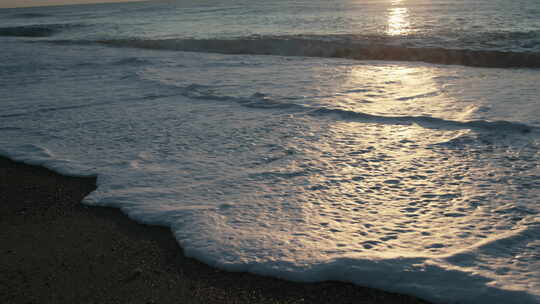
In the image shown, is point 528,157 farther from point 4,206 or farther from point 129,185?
point 4,206

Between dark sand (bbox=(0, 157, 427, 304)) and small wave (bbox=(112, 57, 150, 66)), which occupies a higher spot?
small wave (bbox=(112, 57, 150, 66))

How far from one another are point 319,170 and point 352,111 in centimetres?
178

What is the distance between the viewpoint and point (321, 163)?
3.44 meters

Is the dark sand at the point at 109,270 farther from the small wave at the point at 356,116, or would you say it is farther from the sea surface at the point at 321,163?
the small wave at the point at 356,116

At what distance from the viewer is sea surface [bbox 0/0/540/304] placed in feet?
7.23

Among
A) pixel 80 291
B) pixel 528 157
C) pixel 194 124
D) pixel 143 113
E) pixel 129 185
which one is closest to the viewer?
pixel 80 291

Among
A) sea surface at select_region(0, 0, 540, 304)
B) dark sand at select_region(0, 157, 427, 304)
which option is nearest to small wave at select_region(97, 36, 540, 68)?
sea surface at select_region(0, 0, 540, 304)

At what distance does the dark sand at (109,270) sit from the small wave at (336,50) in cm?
854

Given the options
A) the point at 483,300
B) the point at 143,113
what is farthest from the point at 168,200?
the point at 143,113

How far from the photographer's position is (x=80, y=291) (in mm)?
2021

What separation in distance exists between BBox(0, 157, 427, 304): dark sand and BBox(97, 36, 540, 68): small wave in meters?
8.54

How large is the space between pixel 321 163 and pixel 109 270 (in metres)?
1.89

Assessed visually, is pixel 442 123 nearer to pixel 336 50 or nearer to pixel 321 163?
pixel 321 163

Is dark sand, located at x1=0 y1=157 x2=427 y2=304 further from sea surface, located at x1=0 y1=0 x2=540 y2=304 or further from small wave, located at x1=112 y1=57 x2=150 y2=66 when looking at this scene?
small wave, located at x1=112 y1=57 x2=150 y2=66
